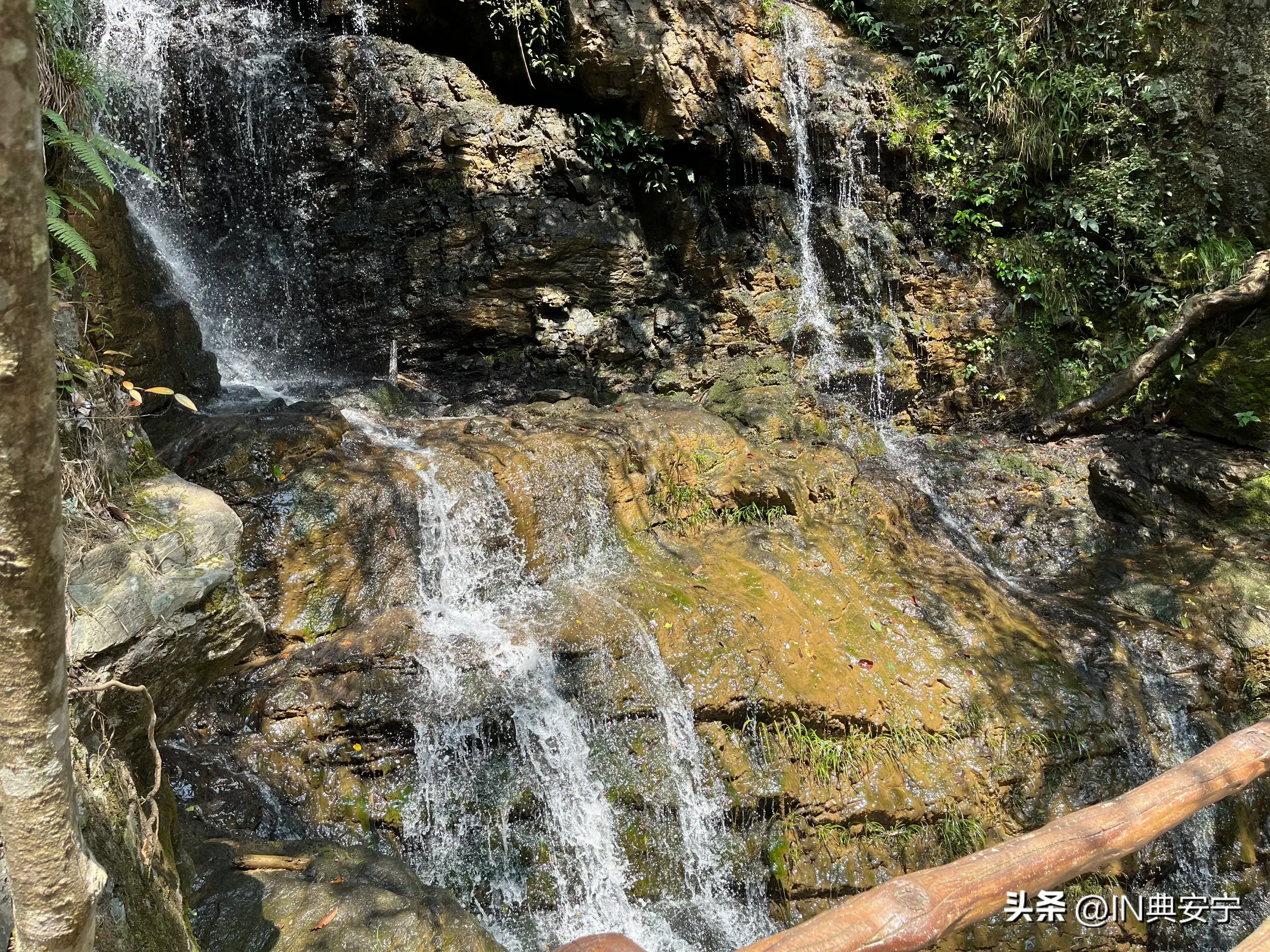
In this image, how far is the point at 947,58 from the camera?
31.9 feet

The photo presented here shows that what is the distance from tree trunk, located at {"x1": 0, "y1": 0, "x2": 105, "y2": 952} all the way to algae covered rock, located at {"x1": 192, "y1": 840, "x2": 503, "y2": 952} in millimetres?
1956

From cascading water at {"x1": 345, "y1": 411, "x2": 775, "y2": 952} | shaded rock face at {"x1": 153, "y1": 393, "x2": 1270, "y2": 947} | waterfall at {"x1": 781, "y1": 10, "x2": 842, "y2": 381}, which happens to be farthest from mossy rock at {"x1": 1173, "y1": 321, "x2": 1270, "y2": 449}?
cascading water at {"x1": 345, "y1": 411, "x2": 775, "y2": 952}

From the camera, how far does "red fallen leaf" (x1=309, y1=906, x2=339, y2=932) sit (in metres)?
3.03

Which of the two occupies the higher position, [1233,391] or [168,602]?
[1233,391]

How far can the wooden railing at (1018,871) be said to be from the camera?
1.72 m

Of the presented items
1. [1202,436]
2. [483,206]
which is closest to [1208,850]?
[1202,436]

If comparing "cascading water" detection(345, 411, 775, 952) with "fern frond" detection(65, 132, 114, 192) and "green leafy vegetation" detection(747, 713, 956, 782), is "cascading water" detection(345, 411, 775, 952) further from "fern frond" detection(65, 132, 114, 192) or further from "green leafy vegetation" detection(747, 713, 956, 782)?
"fern frond" detection(65, 132, 114, 192)

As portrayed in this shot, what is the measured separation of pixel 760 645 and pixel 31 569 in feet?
14.9

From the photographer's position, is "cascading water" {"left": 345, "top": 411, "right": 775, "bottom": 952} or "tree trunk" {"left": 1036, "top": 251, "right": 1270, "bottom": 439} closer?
"cascading water" {"left": 345, "top": 411, "right": 775, "bottom": 952}

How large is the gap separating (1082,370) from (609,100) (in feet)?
20.8

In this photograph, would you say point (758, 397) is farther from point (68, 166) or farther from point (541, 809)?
point (68, 166)

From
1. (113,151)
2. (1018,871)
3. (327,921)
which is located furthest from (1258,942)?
(113,151)

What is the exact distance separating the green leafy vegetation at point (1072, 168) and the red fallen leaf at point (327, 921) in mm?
8906

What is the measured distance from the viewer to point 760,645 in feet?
16.9
